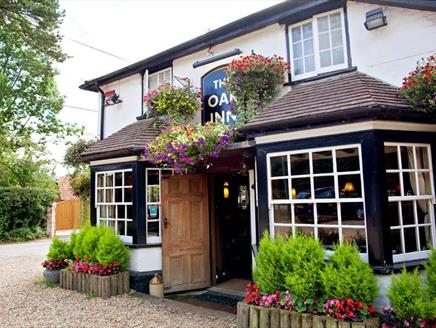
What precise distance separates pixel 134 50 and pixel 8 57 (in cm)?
576

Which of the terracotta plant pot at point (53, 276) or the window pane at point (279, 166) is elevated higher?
the window pane at point (279, 166)

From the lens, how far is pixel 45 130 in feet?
60.4

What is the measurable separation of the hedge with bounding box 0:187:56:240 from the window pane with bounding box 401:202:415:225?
1763 cm

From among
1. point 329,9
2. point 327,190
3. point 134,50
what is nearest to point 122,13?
point 134,50

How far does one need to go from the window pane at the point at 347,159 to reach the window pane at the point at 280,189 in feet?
3.08

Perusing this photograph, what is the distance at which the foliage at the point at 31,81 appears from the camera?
962 centimetres

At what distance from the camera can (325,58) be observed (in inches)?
271

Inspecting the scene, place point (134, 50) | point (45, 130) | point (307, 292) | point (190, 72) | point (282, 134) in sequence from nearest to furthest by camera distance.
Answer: point (307, 292)
point (282, 134)
point (190, 72)
point (134, 50)
point (45, 130)

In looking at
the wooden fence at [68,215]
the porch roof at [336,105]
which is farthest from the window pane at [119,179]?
the wooden fence at [68,215]

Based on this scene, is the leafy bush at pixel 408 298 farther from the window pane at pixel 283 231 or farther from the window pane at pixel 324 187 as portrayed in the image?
the window pane at pixel 283 231

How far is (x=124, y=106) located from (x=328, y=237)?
24.0ft

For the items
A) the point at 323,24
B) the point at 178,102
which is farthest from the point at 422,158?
the point at 178,102

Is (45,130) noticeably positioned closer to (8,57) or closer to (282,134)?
(8,57)

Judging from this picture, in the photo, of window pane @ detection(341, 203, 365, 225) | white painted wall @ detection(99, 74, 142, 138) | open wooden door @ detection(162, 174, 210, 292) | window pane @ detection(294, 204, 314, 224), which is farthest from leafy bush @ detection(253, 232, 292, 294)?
white painted wall @ detection(99, 74, 142, 138)
